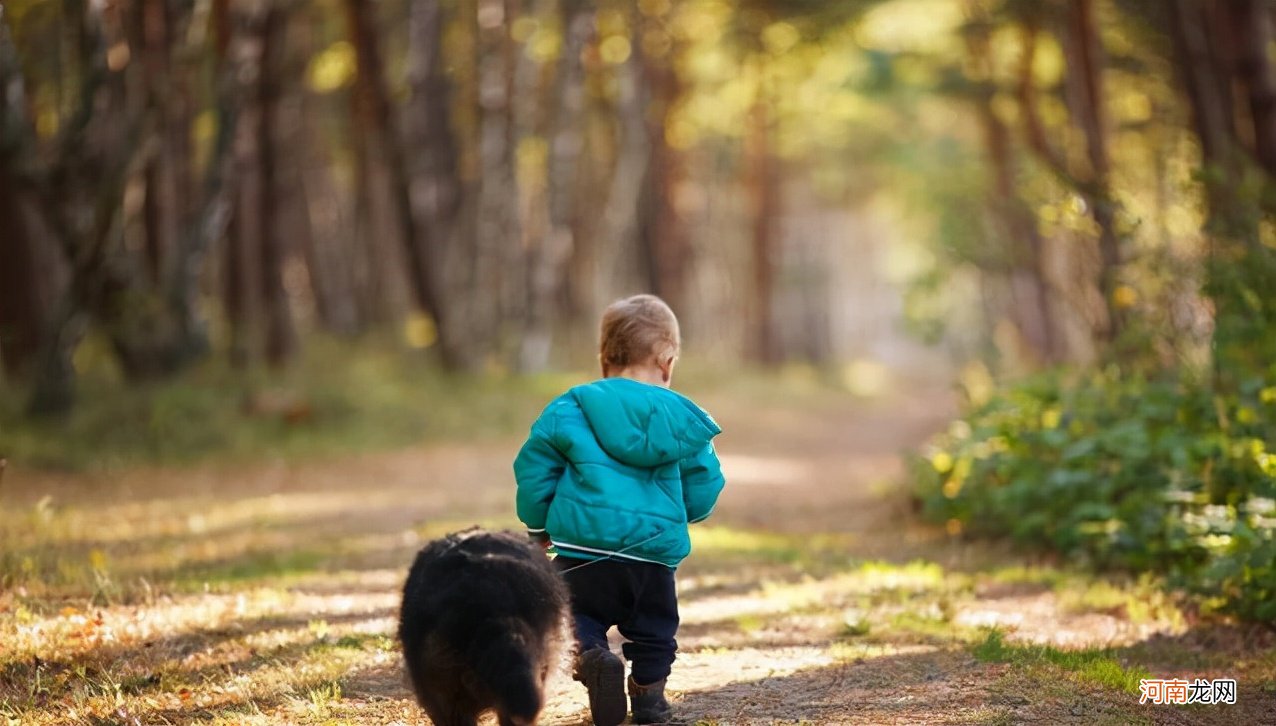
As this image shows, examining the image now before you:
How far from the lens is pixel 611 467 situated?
5152 millimetres

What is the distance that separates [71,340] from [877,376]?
32.5 meters

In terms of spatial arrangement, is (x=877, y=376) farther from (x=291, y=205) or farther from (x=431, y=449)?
(x=431, y=449)

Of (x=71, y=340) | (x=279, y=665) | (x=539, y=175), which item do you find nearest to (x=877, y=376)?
(x=539, y=175)

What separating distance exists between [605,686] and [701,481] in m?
0.92

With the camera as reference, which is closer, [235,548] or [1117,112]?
[235,548]

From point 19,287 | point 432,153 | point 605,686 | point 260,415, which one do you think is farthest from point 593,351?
point 605,686

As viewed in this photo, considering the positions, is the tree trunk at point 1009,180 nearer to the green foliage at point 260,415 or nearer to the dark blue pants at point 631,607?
the green foliage at point 260,415

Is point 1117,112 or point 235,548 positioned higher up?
point 1117,112

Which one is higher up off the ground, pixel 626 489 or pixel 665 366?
pixel 665 366

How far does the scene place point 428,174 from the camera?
20797 mm

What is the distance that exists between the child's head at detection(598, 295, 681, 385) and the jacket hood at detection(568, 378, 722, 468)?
169 mm

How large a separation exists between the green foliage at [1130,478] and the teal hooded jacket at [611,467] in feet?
12.0

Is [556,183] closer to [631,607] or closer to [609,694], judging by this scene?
[631,607]

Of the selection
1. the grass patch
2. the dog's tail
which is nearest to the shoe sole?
the dog's tail
